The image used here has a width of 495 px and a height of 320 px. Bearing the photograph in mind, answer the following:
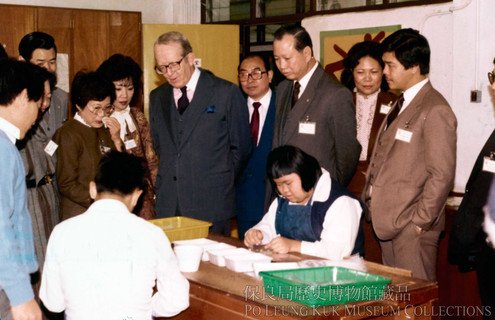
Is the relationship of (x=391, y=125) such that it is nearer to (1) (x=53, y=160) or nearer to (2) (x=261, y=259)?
(2) (x=261, y=259)

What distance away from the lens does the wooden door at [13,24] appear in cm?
540

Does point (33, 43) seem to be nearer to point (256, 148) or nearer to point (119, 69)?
point (119, 69)

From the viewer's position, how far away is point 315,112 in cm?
341

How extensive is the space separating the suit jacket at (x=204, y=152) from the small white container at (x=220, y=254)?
0.92m

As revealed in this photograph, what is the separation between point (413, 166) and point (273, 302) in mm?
1262

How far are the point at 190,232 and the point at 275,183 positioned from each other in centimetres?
47

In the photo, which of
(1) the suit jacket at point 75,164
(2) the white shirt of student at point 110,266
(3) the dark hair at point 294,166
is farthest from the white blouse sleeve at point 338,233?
(1) the suit jacket at point 75,164

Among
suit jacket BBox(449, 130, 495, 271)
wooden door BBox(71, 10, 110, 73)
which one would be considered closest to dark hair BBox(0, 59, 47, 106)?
suit jacket BBox(449, 130, 495, 271)

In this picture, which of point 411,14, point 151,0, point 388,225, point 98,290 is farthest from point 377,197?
point 151,0

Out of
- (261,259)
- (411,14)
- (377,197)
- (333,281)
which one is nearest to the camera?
(333,281)

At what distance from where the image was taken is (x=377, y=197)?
3.16 meters

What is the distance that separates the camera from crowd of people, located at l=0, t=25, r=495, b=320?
2.17 meters

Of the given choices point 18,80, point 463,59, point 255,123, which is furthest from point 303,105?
point 18,80

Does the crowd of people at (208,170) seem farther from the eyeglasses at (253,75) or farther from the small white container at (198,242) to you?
the small white container at (198,242)
